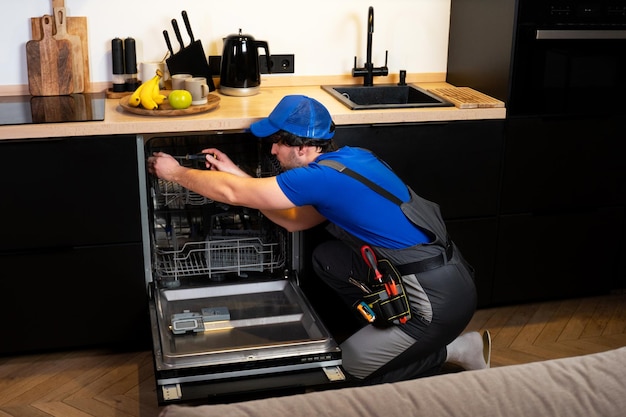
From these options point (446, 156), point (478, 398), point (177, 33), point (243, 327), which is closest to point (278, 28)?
point (177, 33)

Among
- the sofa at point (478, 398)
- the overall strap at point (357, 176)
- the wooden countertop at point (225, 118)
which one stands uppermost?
the wooden countertop at point (225, 118)

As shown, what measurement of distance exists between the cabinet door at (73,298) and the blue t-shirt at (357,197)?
755 millimetres

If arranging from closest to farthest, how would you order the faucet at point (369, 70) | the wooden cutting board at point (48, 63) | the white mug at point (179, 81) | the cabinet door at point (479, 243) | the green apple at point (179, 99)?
the green apple at point (179, 99)
the white mug at point (179, 81)
the wooden cutting board at point (48, 63)
the cabinet door at point (479, 243)
the faucet at point (369, 70)

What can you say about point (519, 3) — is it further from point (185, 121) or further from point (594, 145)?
point (185, 121)

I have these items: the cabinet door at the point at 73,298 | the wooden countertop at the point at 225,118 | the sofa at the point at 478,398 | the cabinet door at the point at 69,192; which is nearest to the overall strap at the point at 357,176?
the wooden countertop at the point at 225,118

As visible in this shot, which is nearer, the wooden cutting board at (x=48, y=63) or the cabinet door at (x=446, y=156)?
the cabinet door at (x=446, y=156)

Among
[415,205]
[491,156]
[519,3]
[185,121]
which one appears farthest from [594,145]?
[185,121]

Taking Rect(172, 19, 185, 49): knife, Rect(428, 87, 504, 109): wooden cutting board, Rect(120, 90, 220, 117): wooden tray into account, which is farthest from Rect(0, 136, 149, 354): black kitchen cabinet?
Rect(428, 87, 504, 109): wooden cutting board

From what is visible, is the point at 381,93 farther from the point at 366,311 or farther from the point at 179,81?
the point at 366,311

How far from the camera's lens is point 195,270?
2.99m

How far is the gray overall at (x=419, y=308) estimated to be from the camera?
256 centimetres

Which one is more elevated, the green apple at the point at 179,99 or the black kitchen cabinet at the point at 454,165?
the green apple at the point at 179,99

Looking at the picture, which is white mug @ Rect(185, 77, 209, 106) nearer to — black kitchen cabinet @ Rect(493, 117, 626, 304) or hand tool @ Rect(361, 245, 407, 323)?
hand tool @ Rect(361, 245, 407, 323)

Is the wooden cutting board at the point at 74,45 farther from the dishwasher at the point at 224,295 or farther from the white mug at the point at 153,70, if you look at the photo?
the dishwasher at the point at 224,295
